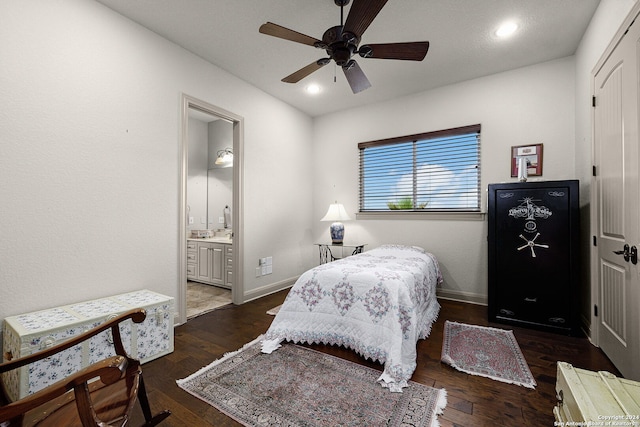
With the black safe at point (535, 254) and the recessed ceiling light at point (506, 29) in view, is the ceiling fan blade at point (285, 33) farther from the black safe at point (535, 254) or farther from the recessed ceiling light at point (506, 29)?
the black safe at point (535, 254)

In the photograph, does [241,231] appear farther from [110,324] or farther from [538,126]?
[538,126]

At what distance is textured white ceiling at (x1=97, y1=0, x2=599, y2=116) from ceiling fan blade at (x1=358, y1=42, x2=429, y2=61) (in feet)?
1.69

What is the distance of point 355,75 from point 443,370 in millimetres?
2413

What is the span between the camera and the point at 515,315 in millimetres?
2840

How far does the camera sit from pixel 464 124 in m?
3.71

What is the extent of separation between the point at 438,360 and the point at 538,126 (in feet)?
9.54

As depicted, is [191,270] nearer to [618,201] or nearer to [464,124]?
[464,124]

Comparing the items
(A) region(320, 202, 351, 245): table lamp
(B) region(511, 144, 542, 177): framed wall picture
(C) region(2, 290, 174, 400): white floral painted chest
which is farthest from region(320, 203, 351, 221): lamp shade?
(C) region(2, 290, 174, 400): white floral painted chest

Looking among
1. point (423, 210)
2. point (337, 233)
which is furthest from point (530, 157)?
point (337, 233)

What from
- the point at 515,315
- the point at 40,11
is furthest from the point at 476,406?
the point at 40,11

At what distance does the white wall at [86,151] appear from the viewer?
6.37 feet

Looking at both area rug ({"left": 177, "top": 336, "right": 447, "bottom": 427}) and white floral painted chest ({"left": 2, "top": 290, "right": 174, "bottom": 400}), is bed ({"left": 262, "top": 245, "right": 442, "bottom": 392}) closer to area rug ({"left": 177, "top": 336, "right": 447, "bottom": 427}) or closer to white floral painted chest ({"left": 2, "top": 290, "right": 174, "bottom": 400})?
area rug ({"left": 177, "top": 336, "right": 447, "bottom": 427})

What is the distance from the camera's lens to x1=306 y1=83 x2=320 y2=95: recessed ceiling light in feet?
12.5

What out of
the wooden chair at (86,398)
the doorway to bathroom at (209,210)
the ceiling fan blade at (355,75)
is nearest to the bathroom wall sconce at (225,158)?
the doorway to bathroom at (209,210)
